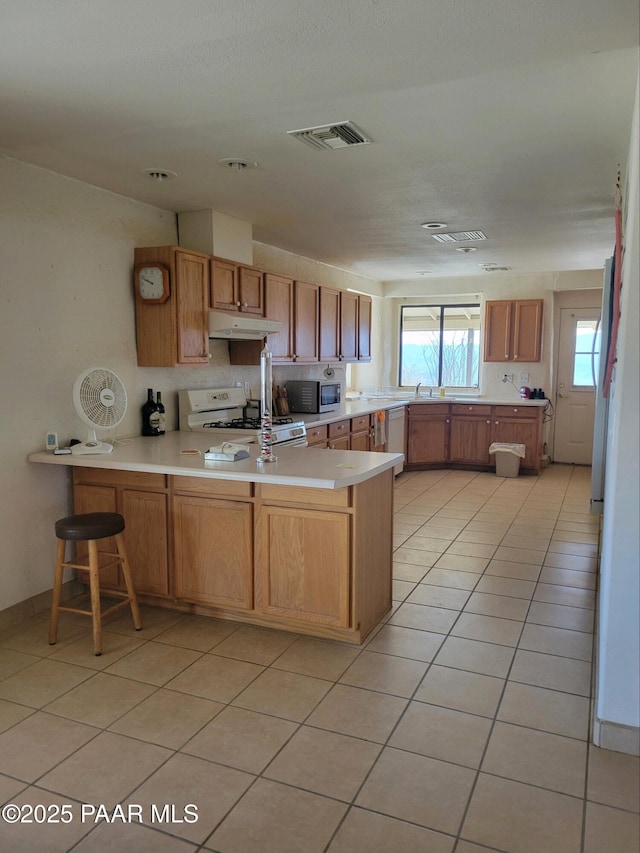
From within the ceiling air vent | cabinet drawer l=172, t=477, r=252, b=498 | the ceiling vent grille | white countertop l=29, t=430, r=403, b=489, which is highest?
the ceiling vent grille

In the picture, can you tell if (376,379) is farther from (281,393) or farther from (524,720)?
(524,720)

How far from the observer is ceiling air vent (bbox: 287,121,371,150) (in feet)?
9.05

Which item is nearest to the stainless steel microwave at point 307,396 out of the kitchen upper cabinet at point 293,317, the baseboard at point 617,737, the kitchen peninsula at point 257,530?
the kitchen upper cabinet at point 293,317

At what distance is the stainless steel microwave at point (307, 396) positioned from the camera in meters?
5.89

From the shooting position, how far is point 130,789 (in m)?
2.00

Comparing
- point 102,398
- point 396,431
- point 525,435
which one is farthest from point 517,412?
point 102,398

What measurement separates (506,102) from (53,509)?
3.07 m

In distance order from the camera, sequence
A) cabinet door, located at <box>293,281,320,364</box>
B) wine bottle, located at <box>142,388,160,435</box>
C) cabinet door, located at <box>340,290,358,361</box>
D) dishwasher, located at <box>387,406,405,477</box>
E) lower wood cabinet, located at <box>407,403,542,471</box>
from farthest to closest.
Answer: lower wood cabinet, located at <box>407,403,542,471</box>, dishwasher, located at <box>387,406,405,477</box>, cabinet door, located at <box>340,290,358,361</box>, cabinet door, located at <box>293,281,320,364</box>, wine bottle, located at <box>142,388,160,435</box>

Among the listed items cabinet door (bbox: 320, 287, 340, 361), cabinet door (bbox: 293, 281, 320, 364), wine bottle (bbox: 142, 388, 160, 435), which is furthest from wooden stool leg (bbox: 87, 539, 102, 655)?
cabinet door (bbox: 320, 287, 340, 361)

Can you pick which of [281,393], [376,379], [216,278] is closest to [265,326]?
[216,278]

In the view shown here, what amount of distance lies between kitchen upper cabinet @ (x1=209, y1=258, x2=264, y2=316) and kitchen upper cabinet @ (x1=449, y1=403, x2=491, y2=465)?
3.60m

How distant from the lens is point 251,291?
473 cm

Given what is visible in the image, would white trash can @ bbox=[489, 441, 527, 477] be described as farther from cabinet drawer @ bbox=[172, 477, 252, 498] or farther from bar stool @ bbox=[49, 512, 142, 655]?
bar stool @ bbox=[49, 512, 142, 655]

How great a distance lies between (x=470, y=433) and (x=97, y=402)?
5235 millimetres
